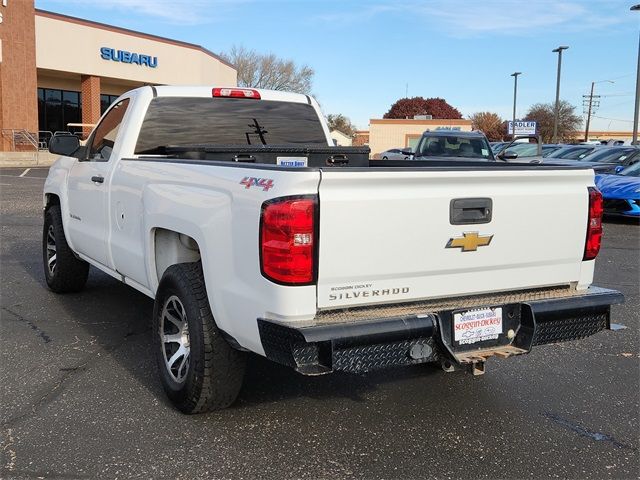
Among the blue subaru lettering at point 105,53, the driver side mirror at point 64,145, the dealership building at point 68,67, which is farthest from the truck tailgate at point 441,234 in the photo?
the blue subaru lettering at point 105,53

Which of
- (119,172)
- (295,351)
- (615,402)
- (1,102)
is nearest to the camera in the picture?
(295,351)

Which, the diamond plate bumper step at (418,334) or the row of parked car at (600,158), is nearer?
the diamond plate bumper step at (418,334)

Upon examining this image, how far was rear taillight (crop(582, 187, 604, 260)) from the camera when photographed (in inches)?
147

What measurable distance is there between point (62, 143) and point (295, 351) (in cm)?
377

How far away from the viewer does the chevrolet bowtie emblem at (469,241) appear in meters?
3.31

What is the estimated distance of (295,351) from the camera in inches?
115

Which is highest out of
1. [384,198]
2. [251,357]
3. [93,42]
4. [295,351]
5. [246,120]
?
[93,42]

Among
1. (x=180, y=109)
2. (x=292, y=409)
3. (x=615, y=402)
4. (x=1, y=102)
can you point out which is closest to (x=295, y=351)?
(x=292, y=409)

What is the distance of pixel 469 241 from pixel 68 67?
1396 inches

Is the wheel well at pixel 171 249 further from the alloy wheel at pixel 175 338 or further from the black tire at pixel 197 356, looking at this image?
the alloy wheel at pixel 175 338

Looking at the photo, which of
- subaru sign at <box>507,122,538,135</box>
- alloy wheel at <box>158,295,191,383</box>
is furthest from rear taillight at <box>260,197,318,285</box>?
subaru sign at <box>507,122,538,135</box>

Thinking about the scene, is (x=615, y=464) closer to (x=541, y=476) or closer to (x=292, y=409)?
(x=541, y=476)

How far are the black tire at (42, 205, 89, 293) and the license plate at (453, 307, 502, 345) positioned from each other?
429 cm

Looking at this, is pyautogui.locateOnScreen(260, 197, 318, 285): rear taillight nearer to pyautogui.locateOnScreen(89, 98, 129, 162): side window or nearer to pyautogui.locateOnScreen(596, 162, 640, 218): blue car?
pyautogui.locateOnScreen(89, 98, 129, 162): side window
